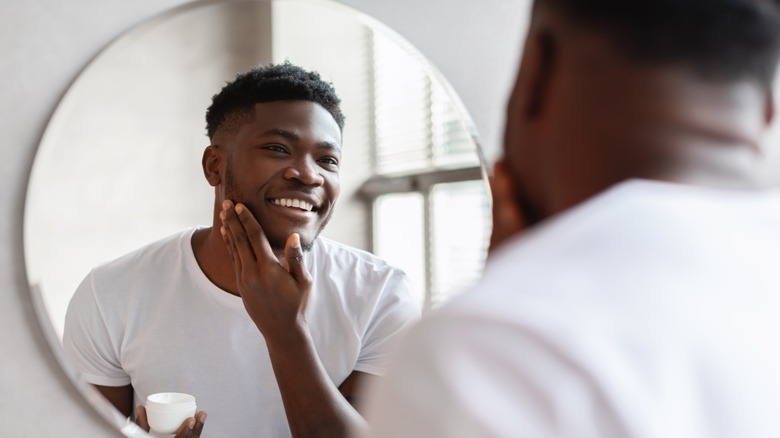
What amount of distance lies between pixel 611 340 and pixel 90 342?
62cm

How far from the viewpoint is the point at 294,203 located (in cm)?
75

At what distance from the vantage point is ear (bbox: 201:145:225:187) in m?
0.73

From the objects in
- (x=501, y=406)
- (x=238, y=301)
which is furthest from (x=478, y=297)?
(x=238, y=301)

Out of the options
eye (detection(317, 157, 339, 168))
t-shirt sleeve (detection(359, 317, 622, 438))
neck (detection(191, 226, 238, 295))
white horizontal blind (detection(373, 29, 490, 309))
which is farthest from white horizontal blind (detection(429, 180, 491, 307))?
t-shirt sleeve (detection(359, 317, 622, 438))

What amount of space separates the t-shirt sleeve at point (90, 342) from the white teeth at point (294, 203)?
20cm

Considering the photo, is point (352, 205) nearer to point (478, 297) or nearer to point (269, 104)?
point (269, 104)

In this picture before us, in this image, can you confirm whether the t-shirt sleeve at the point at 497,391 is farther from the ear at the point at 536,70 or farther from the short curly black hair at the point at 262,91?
the short curly black hair at the point at 262,91

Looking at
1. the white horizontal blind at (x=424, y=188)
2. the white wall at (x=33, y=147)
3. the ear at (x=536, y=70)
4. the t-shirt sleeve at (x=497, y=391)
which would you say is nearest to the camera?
the t-shirt sleeve at (x=497, y=391)

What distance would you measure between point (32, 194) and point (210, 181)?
0.55 feet

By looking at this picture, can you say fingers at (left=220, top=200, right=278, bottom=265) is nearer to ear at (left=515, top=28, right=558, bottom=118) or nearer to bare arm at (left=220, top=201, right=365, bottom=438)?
bare arm at (left=220, top=201, right=365, bottom=438)

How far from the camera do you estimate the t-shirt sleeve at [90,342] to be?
703 millimetres

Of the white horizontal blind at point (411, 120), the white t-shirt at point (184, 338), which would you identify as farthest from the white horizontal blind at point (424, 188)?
the white t-shirt at point (184, 338)

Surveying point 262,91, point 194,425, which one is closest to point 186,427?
point 194,425

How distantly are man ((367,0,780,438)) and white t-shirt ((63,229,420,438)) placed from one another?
479mm
